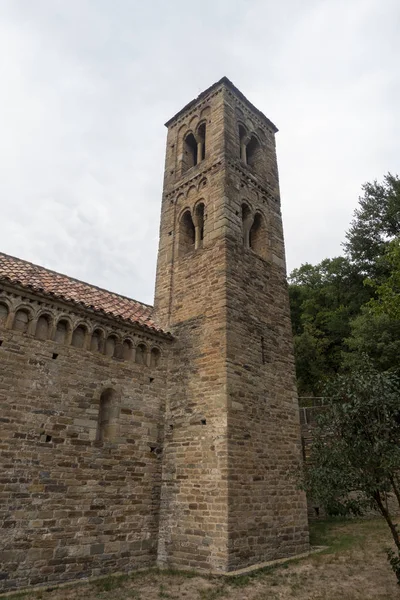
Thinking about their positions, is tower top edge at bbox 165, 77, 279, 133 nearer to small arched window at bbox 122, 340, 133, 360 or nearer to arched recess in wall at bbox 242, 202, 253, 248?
arched recess in wall at bbox 242, 202, 253, 248

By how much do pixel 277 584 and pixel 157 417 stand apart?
4501 mm

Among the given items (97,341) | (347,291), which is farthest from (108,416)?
(347,291)

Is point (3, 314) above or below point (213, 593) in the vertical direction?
above

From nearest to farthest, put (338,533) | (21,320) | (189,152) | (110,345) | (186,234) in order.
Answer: (21,320), (110,345), (338,533), (186,234), (189,152)

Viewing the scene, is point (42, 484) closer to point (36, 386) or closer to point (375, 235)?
point (36, 386)

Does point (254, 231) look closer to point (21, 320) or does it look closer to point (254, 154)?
point (254, 154)

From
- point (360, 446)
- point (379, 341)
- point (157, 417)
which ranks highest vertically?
point (379, 341)

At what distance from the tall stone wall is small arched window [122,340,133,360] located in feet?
0.49

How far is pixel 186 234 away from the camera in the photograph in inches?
536

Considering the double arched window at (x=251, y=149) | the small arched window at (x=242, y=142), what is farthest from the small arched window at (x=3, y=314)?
the double arched window at (x=251, y=149)

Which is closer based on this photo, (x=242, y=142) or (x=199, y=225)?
(x=199, y=225)

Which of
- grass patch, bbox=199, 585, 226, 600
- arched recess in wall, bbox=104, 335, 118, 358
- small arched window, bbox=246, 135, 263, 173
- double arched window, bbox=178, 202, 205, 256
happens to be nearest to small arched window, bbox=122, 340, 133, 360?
arched recess in wall, bbox=104, 335, 118, 358

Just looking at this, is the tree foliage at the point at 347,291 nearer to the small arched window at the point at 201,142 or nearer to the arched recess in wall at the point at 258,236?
the arched recess in wall at the point at 258,236

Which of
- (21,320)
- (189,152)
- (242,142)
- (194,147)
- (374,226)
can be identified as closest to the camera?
(21,320)
